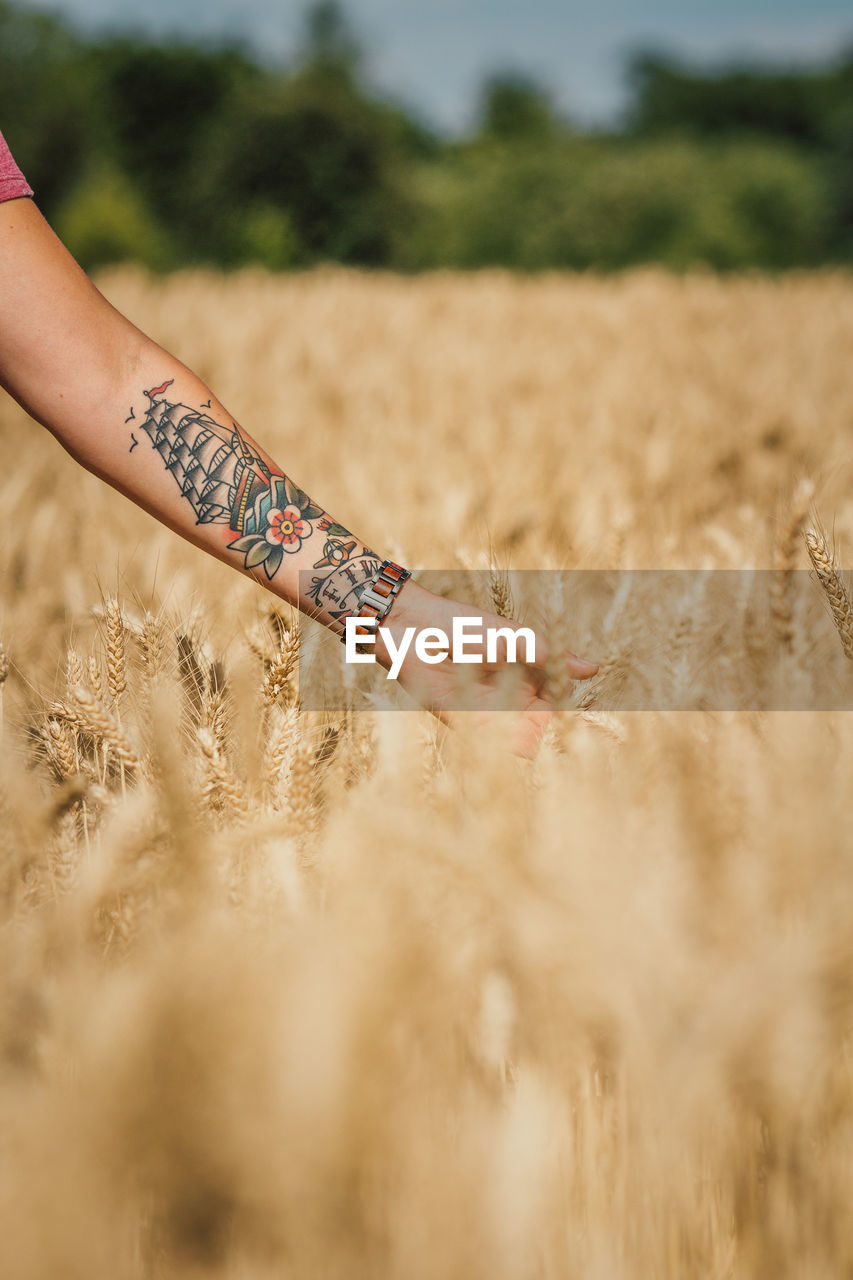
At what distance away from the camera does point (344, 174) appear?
31.4ft

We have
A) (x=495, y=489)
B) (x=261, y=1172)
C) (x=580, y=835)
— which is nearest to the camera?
(x=261, y=1172)

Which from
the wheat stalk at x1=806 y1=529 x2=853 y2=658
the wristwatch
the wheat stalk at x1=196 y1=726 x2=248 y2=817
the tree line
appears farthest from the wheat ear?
the tree line

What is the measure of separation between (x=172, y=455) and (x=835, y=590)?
591 millimetres

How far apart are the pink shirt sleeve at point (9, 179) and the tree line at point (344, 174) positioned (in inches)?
343

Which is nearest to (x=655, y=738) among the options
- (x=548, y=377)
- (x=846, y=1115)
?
(x=846, y=1115)

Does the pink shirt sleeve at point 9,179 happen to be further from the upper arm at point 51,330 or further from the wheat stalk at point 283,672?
the wheat stalk at point 283,672

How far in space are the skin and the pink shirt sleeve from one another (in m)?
0.02

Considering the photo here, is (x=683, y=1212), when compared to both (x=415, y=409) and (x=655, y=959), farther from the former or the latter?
(x=415, y=409)

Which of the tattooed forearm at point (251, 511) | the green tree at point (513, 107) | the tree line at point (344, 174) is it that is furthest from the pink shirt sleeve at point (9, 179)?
the green tree at point (513, 107)

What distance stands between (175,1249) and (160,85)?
25.8 metres

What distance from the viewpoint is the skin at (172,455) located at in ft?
2.49

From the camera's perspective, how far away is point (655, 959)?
1.48ft

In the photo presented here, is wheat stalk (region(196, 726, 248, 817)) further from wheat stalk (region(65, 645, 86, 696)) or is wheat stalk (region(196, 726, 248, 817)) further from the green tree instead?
the green tree

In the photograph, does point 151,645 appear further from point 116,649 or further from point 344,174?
point 344,174
